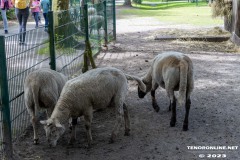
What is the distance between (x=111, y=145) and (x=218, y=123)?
6.21 feet

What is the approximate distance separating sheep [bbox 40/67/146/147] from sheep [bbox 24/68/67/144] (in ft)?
0.88

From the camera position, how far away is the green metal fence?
5.52 m

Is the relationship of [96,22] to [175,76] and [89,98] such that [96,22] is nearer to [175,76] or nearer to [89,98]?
[175,76]

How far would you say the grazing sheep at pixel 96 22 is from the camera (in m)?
12.1

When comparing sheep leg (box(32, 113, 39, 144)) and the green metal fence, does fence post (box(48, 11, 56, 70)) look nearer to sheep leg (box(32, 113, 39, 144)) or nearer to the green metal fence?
the green metal fence

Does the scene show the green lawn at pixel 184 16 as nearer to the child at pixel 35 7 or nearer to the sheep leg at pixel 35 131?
the child at pixel 35 7

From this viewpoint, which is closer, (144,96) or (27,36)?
(27,36)

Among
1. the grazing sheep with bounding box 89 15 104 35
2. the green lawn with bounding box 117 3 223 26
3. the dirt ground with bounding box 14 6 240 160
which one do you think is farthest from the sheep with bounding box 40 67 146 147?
the green lawn with bounding box 117 3 223 26

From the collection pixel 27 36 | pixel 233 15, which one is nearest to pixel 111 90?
pixel 27 36

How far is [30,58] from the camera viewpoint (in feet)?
22.1

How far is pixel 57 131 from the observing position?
5.39 m

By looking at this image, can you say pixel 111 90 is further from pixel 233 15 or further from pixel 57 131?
pixel 233 15

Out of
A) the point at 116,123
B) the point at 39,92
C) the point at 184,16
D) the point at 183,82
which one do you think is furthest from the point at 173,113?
the point at 184,16

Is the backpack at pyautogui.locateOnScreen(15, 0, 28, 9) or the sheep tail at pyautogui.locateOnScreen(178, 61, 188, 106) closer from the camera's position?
the sheep tail at pyautogui.locateOnScreen(178, 61, 188, 106)
